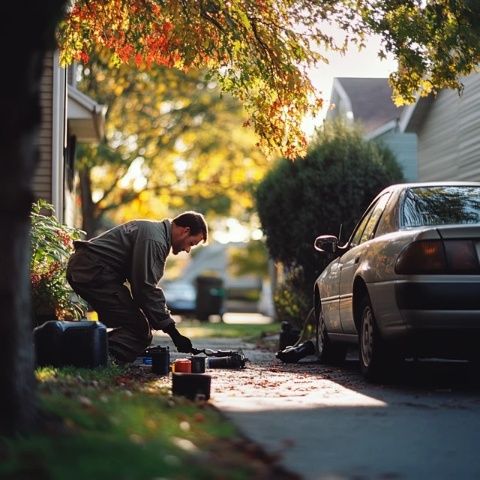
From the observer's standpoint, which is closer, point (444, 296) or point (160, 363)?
point (444, 296)

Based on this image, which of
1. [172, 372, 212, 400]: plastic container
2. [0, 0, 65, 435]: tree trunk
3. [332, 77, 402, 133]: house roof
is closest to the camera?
[0, 0, 65, 435]: tree trunk

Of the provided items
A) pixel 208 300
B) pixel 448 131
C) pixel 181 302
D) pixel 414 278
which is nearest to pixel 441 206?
pixel 414 278

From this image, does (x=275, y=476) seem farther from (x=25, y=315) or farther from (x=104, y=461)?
(x=25, y=315)

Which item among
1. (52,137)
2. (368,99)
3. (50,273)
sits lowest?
(50,273)

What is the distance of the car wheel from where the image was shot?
12703mm

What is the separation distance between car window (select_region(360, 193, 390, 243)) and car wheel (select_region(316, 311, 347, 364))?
188 centimetres

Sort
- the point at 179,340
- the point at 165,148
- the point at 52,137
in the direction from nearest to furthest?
the point at 179,340 → the point at 52,137 → the point at 165,148

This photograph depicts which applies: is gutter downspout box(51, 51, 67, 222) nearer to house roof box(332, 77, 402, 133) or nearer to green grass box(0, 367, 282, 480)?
green grass box(0, 367, 282, 480)

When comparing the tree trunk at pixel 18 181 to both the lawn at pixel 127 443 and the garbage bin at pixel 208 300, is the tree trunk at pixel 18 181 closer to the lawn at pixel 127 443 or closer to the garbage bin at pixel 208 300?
the lawn at pixel 127 443

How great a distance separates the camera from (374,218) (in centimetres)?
1088

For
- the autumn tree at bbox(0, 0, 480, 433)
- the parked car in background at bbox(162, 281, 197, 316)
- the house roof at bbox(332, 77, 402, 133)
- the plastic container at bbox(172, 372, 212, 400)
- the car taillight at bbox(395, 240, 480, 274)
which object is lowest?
the parked car in background at bbox(162, 281, 197, 316)

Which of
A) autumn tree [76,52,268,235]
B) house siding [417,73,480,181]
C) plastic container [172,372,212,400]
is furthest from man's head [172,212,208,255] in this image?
autumn tree [76,52,268,235]

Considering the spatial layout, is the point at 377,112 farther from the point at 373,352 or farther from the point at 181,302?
the point at 373,352

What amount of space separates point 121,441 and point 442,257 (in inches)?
167
